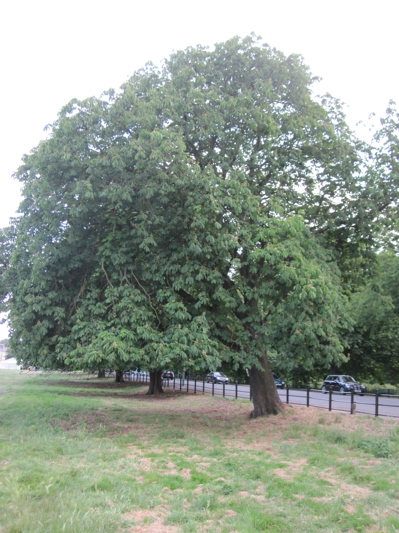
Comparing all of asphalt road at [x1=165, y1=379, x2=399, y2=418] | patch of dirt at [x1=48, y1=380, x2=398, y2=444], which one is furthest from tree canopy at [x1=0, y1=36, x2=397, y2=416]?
asphalt road at [x1=165, y1=379, x2=399, y2=418]

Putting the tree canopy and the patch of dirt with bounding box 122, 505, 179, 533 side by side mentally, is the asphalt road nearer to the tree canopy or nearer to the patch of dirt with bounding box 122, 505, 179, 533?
the tree canopy

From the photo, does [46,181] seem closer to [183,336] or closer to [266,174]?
[183,336]

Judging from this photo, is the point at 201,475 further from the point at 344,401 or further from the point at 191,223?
the point at 344,401

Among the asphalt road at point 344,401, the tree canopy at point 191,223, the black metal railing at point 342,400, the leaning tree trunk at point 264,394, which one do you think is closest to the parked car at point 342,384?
the black metal railing at point 342,400

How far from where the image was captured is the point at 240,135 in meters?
13.5

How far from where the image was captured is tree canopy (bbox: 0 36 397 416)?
11305mm

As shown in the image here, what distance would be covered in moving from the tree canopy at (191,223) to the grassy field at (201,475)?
1.91 metres

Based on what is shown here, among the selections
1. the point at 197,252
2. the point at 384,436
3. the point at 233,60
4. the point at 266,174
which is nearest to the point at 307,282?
the point at 197,252

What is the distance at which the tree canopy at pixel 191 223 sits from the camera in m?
11.3

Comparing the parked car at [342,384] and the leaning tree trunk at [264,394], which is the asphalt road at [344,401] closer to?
the leaning tree trunk at [264,394]

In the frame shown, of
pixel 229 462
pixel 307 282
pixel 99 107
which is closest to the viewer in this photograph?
Answer: pixel 229 462

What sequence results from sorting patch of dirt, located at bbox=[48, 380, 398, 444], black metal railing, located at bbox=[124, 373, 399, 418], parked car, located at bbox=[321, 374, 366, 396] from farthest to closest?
1. parked car, located at bbox=[321, 374, 366, 396]
2. black metal railing, located at bbox=[124, 373, 399, 418]
3. patch of dirt, located at bbox=[48, 380, 398, 444]

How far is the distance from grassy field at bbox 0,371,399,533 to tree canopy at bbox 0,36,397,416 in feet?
6.28

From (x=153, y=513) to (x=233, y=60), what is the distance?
12.9 m
